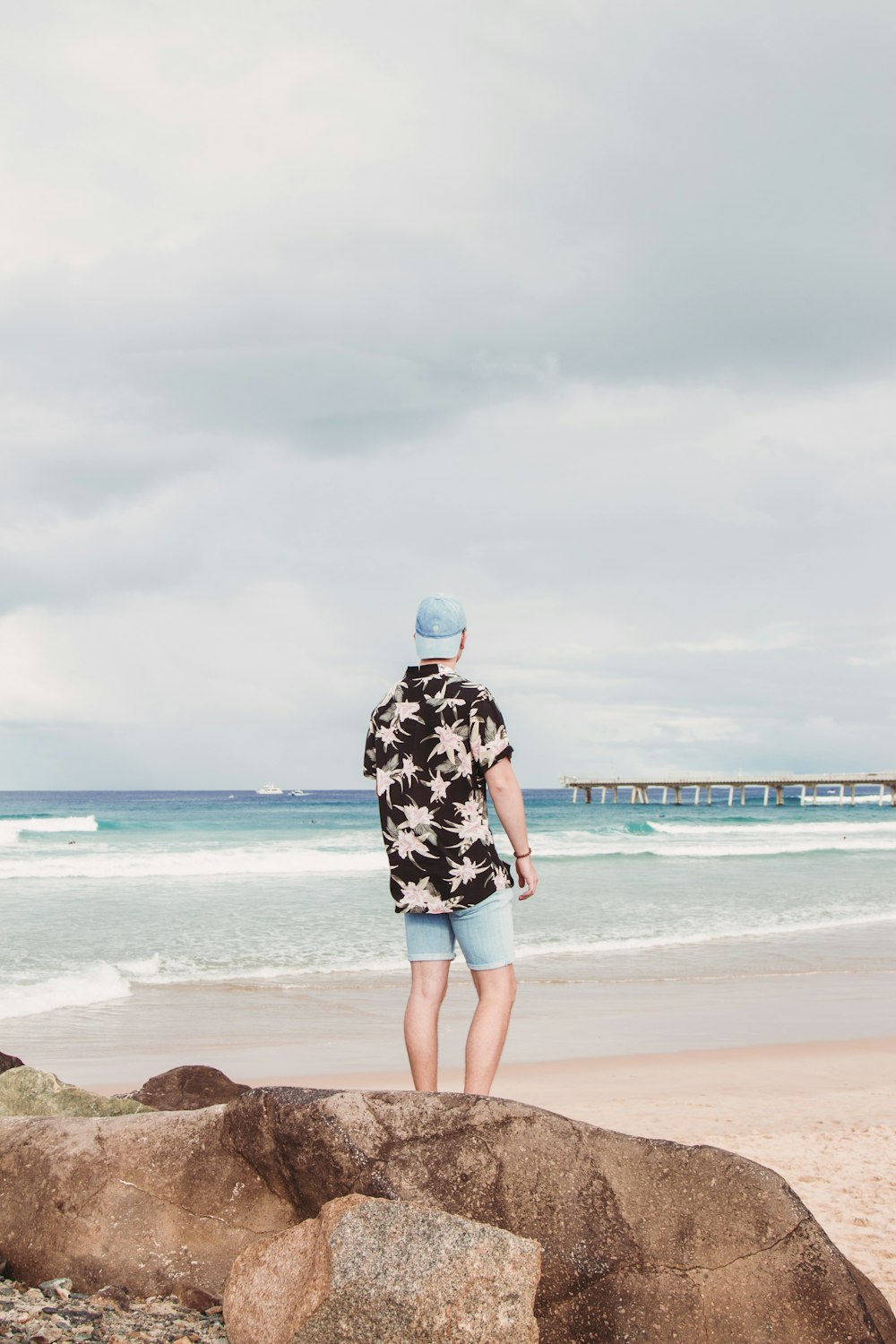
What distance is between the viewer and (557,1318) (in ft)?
9.00

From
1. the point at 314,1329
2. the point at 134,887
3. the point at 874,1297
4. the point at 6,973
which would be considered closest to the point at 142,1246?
the point at 314,1329

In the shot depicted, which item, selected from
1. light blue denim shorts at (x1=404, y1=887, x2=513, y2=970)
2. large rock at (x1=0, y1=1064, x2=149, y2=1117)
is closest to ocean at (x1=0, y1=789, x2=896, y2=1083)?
large rock at (x1=0, y1=1064, x2=149, y2=1117)

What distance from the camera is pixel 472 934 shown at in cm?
404

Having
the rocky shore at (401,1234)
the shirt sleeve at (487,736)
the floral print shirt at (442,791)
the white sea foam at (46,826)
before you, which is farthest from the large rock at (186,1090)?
the white sea foam at (46,826)

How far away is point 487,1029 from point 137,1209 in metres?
1.36

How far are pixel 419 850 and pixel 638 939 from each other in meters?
11.4

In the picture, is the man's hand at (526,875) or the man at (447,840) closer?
the man at (447,840)

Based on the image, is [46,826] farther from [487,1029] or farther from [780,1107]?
[487,1029]

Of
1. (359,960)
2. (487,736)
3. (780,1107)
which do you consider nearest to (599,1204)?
(487,736)

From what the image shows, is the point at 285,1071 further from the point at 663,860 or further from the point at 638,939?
the point at 663,860

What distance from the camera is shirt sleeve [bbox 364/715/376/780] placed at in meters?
4.12

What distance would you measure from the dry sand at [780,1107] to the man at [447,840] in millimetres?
1653

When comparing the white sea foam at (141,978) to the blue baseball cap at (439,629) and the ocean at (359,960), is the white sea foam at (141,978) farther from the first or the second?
the blue baseball cap at (439,629)

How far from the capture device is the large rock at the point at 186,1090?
4969 millimetres
